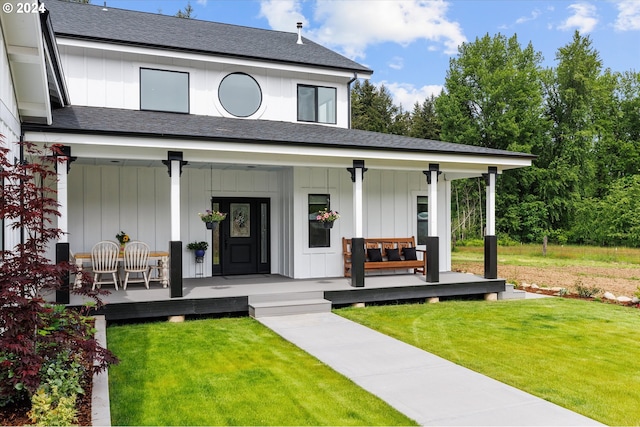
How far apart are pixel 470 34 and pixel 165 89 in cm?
3021

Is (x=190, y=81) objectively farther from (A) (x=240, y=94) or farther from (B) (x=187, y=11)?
(B) (x=187, y=11)

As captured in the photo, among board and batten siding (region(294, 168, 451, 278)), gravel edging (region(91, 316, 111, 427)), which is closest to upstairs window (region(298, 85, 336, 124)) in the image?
board and batten siding (region(294, 168, 451, 278))

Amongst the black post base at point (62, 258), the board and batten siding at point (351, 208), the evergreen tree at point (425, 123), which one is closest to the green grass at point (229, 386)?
the black post base at point (62, 258)

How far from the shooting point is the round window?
1232 centimetres

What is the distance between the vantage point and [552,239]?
3303 centimetres

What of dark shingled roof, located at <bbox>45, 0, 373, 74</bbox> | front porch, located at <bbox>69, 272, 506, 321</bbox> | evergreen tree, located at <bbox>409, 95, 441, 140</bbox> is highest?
evergreen tree, located at <bbox>409, 95, 441, 140</bbox>

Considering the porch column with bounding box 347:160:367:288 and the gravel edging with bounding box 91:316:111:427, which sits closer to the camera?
the gravel edging with bounding box 91:316:111:427

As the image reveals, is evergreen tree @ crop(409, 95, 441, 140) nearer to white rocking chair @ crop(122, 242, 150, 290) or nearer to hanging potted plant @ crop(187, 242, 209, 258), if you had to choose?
hanging potted plant @ crop(187, 242, 209, 258)

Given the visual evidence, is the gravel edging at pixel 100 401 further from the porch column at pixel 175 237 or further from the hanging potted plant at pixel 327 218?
the hanging potted plant at pixel 327 218

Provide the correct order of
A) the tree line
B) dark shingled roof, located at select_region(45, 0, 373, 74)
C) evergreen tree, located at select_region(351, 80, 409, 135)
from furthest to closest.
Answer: evergreen tree, located at select_region(351, 80, 409, 135), the tree line, dark shingled roof, located at select_region(45, 0, 373, 74)

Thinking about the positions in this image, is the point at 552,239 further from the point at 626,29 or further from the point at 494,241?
the point at 494,241

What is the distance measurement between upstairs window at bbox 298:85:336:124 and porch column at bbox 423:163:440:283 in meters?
3.53

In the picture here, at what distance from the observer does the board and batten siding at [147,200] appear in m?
10.5

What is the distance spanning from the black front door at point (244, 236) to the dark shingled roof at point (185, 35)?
11.8 feet
